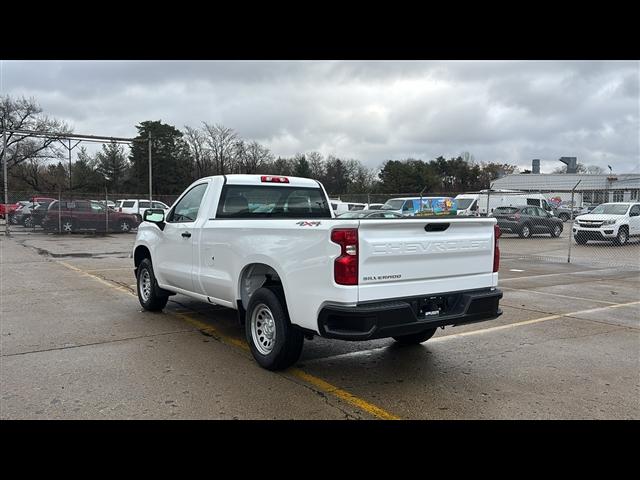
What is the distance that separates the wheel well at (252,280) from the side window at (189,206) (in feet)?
4.72

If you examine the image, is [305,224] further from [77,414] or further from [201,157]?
[201,157]

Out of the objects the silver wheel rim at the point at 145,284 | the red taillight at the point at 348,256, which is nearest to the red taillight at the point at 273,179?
the silver wheel rim at the point at 145,284

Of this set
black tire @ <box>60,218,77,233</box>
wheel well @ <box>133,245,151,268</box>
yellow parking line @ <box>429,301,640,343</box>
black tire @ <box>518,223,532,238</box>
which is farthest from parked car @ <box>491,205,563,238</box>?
black tire @ <box>60,218,77,233</box>

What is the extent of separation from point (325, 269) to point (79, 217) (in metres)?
26.0

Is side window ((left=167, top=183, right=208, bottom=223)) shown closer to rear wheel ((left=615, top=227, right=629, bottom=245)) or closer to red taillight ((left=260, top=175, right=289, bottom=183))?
red taillight ((left=260, top=175, right=289, bottom=183))

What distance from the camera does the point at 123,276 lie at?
11.7m

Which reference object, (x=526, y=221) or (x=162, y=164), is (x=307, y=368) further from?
(x=162, y=164)

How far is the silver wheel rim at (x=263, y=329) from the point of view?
4980 mm

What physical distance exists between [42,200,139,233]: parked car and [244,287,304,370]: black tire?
81.2 feet

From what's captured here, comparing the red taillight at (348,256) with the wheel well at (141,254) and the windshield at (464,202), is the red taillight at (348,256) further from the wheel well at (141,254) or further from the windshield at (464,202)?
the windshield at (464,202)

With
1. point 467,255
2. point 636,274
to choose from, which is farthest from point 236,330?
point 636,274

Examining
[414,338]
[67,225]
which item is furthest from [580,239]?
[67,225]

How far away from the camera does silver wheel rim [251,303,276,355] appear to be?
4980 millimetres
